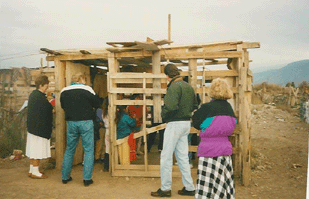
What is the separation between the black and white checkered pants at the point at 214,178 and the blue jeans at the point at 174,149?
2.81 feet

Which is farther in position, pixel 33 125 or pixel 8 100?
pixel 8 100

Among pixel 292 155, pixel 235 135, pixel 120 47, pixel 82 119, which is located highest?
pixel 120 47

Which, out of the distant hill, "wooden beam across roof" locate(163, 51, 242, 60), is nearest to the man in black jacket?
"wooden beam across roof" locate(163, 51, 242, 60)

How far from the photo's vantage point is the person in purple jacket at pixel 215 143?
12.6 ft

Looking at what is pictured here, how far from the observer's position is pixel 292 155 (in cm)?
937

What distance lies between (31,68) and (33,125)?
7.94 m

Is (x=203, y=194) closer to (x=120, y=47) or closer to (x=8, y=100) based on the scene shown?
(x=120, y=47)

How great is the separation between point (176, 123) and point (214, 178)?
1.15 meters

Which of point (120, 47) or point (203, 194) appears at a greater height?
point (120, 47)

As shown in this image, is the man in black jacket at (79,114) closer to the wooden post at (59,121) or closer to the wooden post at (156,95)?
the wooden post at (156,95)

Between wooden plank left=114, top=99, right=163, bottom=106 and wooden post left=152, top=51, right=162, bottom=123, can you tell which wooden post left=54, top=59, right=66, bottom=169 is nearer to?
wooden plank left=114, top=99, right=163, bottom=106

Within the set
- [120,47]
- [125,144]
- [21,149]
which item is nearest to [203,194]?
[125,144]

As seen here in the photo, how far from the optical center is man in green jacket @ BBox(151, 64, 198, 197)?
15.2 ft

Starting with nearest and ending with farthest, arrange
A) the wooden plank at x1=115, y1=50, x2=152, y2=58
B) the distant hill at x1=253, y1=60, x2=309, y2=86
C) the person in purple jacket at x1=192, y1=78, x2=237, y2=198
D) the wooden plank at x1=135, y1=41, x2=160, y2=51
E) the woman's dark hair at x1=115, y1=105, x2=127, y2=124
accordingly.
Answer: the person in purple jacket at x1=192, y1=78, x2=237, y2=198 → the wooden plank at x1=135, y1=41, x2=160, y2=51 → the wooden plank at x1=115, y1=50, x2=152, y2=58 → the woman's dark hair at x1=115, y1=105, x2=127, y2=124 → the distant hill at x1=253, y1=60, x2=309, y2=86
